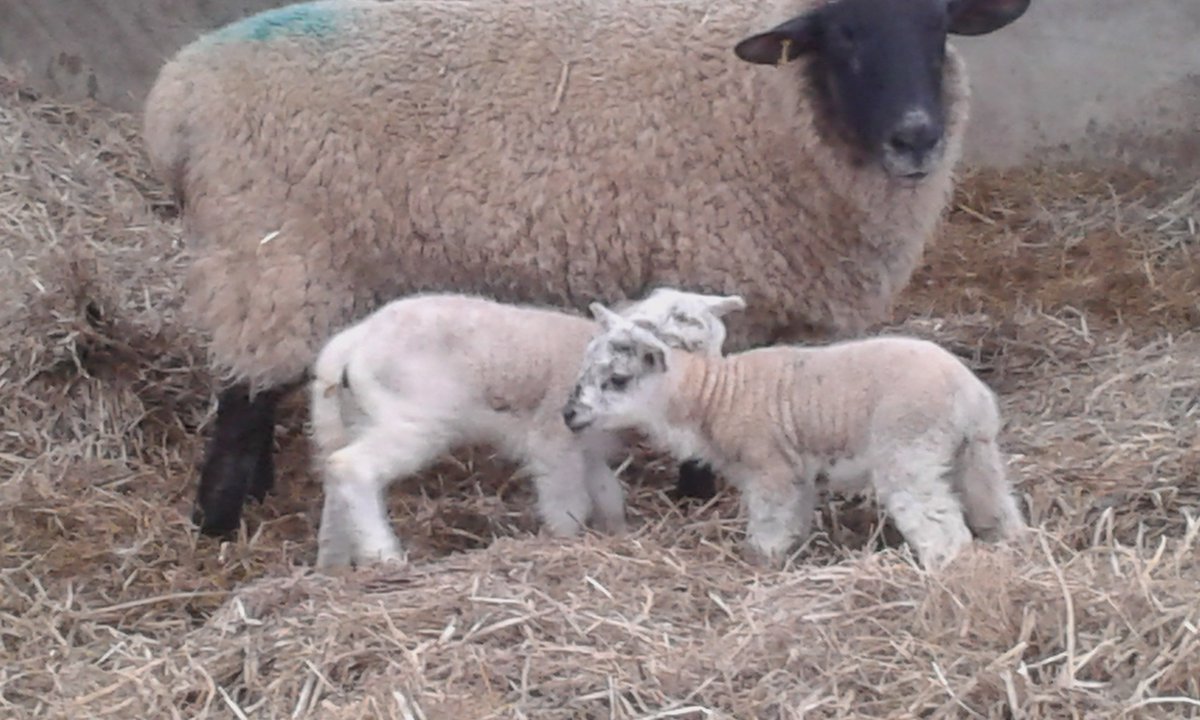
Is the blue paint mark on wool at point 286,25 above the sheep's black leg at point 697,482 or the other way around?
above

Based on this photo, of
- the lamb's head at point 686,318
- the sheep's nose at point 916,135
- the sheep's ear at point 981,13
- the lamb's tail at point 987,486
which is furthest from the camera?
the sheep's ear at point 981,13

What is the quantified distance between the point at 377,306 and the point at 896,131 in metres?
1.51

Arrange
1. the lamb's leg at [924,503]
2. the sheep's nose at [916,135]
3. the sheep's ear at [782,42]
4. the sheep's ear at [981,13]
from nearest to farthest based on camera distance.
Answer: the lamb's leg at [924,503]
the sheep's nose at [916,135]
the sheep's ear at [782,42]
the sheep's ear at [981,13]

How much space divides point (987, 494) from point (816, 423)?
1.50 ft

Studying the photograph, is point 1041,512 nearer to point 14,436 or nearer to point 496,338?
point 496,338

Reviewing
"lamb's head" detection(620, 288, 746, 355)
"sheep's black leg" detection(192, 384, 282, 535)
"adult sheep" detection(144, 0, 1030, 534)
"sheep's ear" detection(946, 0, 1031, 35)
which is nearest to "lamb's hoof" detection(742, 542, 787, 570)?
"lamb's head" detection(620, 288, 746, 355)

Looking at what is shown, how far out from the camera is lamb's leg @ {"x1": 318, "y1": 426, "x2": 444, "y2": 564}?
151 inches

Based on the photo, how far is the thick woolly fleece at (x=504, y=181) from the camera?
170 inches

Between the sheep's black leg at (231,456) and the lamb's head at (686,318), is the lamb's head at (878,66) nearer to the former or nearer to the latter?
the lamb's head at (686,318)

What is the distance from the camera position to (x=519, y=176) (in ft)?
14.2

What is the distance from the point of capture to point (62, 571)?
408 cm

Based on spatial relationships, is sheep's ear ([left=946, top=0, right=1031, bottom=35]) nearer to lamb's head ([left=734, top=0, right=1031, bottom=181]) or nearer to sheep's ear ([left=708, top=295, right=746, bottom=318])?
lamb's head ([left=734, top=0, right=1031, bottom=181])

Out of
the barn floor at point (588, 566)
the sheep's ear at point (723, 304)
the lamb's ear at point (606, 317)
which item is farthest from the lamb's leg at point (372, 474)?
the sheep's ear at point (723, 304)

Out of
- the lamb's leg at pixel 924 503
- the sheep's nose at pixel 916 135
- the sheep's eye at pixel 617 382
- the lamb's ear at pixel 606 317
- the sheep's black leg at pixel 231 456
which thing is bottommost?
the sheep's black leg at pixel 231 456
